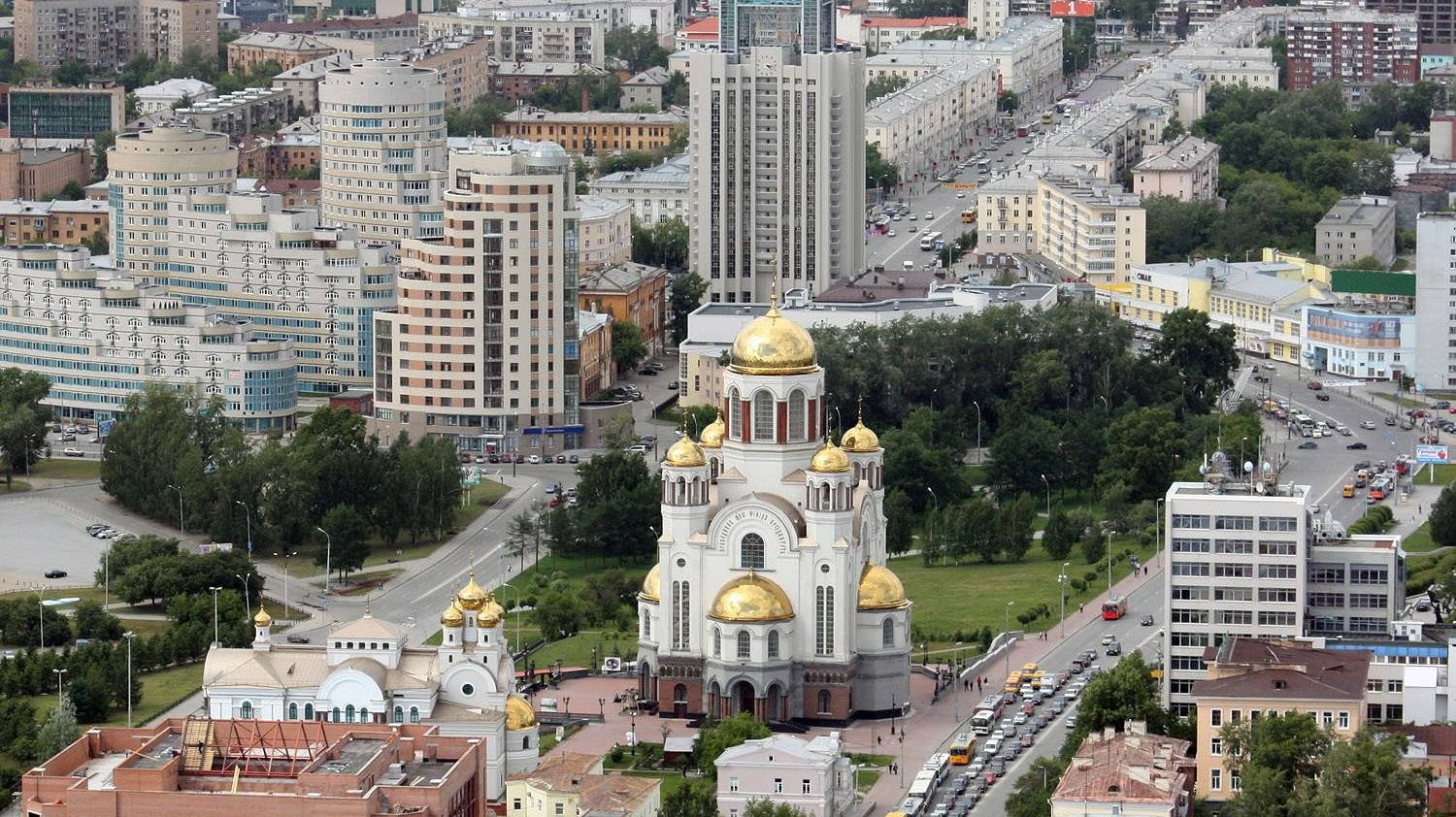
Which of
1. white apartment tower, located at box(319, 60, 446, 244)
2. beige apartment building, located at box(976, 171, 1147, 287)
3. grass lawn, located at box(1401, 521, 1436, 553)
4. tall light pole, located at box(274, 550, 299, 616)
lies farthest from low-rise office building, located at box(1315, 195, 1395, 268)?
tall light pole, located at box(274, 550, 299, 616)

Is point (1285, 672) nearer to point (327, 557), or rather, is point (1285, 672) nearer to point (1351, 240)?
point (327, 557)

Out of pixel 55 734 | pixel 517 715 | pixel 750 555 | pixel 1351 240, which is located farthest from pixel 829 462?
pixel 1351 240

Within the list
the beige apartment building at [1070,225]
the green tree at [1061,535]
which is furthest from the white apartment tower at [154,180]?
the green tree at [1061,535]

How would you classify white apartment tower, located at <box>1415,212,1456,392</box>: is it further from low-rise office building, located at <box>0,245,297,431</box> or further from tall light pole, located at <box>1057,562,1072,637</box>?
low-rise office building, located at <box>0,245,297,431</box>

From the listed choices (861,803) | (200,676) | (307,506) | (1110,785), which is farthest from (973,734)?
(307,506)

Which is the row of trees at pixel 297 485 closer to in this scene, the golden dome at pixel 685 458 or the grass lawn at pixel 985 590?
the grass lawn at pixel 985 590

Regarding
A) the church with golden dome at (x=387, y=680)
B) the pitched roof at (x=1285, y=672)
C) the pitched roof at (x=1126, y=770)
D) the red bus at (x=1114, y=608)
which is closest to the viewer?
the pitched roof at (x=1126, y=770)
